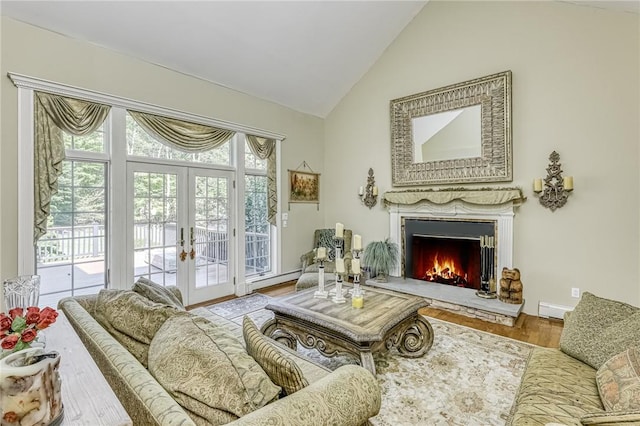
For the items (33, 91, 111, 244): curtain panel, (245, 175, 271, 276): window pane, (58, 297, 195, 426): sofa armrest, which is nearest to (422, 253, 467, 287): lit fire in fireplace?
(245, 175, 271, 276): window pane

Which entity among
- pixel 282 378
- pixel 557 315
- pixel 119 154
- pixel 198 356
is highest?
pixel 119 154

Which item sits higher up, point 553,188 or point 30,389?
point 553,188

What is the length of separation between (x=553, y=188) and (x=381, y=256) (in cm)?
238

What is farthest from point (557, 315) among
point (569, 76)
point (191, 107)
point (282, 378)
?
point (191, 107)

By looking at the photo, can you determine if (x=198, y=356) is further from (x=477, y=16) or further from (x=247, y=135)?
(x=477, y=16)

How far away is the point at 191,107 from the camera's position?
4.09m

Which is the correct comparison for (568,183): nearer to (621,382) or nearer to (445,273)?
(445,273)

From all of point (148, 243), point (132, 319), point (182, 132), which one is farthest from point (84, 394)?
point (182, 132)

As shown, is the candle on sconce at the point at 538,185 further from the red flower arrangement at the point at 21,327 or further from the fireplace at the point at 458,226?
the red flower arrangement at the point at 21,327

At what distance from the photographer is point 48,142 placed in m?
2.98

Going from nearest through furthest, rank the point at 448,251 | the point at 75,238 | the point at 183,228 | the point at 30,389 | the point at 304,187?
the point at 30,389 < the point at 75,238 < the point at 183,228 < the point at 448,251 < the point at 304,187

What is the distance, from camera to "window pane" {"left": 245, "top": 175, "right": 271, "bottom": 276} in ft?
16.1

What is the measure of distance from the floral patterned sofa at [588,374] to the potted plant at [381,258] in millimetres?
2767

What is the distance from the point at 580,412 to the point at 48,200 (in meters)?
4.30
